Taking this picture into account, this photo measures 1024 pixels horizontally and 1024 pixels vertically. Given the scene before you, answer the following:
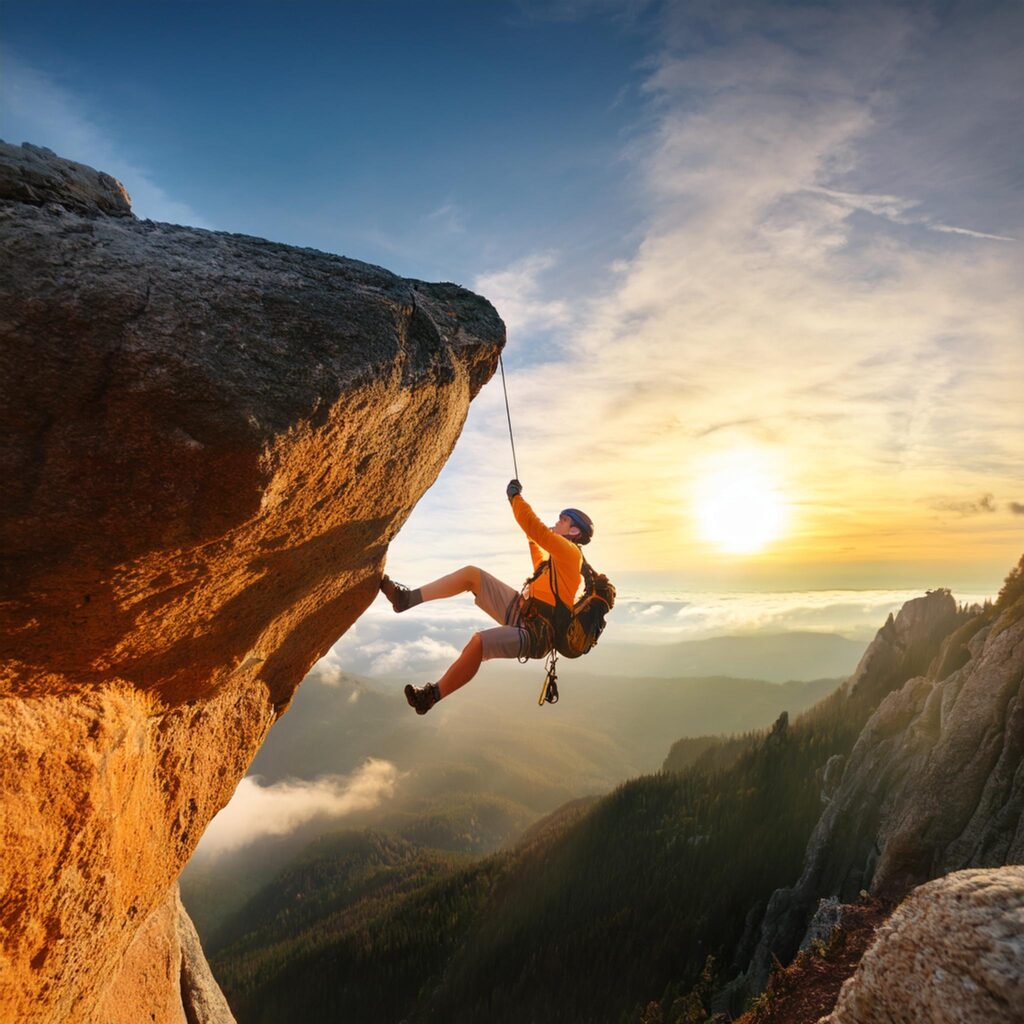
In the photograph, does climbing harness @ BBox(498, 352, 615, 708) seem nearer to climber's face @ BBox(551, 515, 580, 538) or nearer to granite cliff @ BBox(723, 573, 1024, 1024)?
climber's face @ BBox(551, 515, 580, 538)

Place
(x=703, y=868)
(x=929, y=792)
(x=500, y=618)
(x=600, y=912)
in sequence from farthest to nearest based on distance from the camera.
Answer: (x=600, y=912) < (x=703, y=868) < (x=929, y=792) < (x=500, y=618)

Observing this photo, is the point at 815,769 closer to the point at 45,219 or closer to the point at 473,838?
the point at 45,219

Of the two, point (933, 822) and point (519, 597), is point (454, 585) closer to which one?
point (519, 597)

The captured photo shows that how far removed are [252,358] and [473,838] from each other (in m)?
220

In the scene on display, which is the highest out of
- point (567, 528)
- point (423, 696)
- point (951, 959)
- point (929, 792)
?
point (567, 528)

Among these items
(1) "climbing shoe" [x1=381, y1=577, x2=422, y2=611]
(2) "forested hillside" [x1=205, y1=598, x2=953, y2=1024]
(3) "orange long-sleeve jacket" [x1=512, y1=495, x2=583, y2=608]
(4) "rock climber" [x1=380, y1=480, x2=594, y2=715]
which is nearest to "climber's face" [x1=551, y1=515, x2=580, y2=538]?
(4) "rock climber" [x1=380, y1=480, x2=594, y2=715]

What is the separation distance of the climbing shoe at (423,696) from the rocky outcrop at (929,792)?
1174 centimetres

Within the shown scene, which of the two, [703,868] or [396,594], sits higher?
[396,594]

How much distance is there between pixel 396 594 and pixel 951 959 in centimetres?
672

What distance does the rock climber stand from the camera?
25.8ft

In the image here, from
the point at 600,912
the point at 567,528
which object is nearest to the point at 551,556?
the point at 567,528

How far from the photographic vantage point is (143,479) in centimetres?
367

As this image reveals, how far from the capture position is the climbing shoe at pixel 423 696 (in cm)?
785

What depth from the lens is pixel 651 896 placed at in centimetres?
3981
